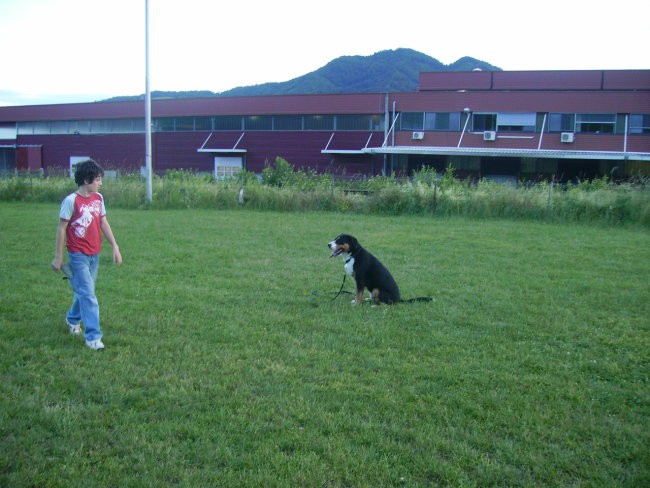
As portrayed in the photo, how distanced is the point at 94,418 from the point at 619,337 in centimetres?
521

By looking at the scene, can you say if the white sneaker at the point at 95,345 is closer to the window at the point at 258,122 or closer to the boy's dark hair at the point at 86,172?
the boy's dark hair at the point at 86,172

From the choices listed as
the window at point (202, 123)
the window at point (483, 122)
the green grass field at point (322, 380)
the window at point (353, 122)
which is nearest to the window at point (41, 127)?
the window at point (202, 123)

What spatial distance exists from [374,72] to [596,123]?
111938mm

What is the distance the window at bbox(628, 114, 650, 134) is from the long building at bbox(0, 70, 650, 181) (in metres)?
0.05

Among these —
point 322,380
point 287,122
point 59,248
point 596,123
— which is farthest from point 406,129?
point 322,380

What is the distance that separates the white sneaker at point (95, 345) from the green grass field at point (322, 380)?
0.29 ft

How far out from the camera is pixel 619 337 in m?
6.22

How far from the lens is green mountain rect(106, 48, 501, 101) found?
434 ft

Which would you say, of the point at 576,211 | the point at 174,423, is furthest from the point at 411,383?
the point at 576,211

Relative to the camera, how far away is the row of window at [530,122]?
34312 millimetres

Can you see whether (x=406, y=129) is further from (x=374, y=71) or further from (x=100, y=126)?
(x=374, y=71)

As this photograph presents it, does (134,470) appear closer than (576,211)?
Yes

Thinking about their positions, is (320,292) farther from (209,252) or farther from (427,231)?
(427,231)

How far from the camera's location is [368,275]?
735cm
